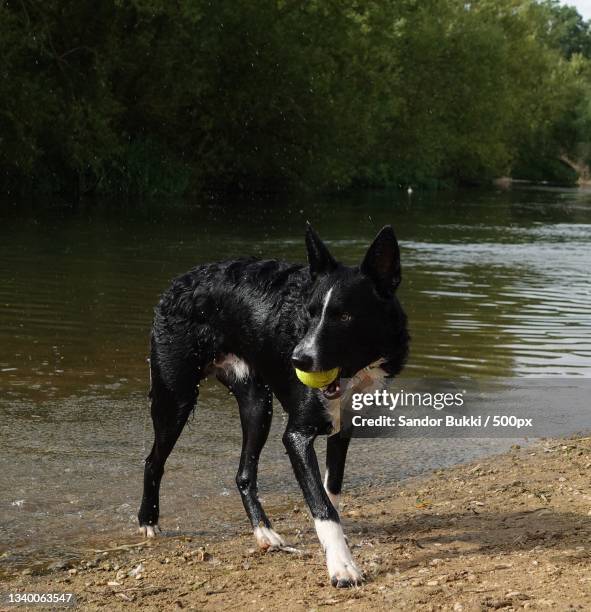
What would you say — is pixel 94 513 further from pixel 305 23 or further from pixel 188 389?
pixel 305 23

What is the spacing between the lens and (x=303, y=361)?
4.93m

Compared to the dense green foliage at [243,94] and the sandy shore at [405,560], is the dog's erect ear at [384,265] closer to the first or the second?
the sandy shore at [405,560]

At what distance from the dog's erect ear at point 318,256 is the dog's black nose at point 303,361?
490 mm

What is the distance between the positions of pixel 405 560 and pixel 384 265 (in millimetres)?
1457

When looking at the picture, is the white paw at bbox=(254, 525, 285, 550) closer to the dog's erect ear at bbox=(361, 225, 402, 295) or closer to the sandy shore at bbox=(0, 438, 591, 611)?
the sandy shore at bbox=(0, 438, 591, 611)

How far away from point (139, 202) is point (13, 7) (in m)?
9.40

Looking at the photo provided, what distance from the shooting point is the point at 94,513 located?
6395mm

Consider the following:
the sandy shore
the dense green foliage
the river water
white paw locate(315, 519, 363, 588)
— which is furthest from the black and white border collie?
the dense green foliage

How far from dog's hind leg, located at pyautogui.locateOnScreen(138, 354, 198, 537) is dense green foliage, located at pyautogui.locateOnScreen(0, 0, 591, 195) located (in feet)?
83.5

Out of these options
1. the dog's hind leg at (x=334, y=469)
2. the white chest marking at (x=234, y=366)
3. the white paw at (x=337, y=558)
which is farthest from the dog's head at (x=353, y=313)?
the white chest marking at (x=234, y=366)

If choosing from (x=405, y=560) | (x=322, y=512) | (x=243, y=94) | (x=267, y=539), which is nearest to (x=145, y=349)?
Result: (x=267, y=539)

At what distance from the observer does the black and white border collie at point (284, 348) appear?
502 cm

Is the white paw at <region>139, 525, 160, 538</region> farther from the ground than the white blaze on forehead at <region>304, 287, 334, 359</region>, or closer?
closer

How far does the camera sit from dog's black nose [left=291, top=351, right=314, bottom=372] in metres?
4.93
